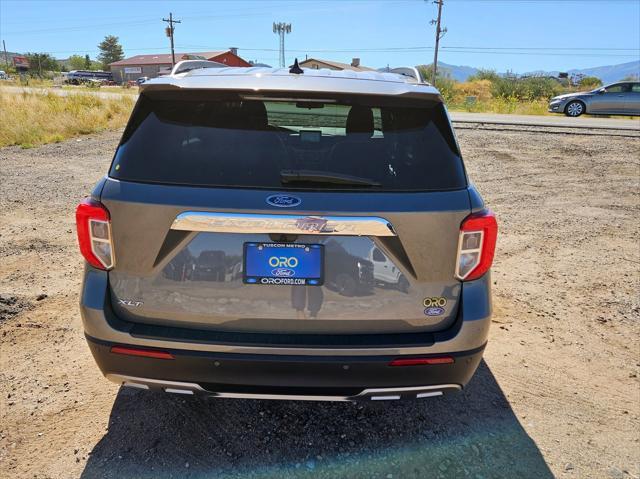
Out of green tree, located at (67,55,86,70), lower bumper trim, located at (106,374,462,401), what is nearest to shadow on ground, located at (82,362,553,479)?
lower bumper trim, located at (106,374,462,401)

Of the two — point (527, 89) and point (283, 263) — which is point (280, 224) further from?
point (527, 89)

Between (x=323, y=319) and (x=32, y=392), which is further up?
(x=323, y=319)

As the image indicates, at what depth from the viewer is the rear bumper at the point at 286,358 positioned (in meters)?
1.96

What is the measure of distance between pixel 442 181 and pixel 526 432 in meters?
1.62

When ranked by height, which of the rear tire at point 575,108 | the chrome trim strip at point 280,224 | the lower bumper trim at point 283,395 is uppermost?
Answer: the chrome trim strip at point 280,224

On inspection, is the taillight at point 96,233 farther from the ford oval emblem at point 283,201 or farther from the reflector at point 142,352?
the ford oval emblem at point 283,201

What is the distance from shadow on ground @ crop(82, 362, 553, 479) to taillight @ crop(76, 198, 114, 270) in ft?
3.48

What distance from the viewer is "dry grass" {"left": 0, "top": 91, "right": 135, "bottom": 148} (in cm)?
1341

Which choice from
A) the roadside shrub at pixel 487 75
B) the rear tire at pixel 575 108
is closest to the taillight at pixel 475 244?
the rear tire at pixel 575 108

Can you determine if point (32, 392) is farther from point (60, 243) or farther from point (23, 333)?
point (60, 243)

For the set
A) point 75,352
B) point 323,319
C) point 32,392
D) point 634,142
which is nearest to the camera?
point 323,319

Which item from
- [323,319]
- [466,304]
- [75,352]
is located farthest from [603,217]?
[75,352]

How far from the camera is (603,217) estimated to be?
6.73 m

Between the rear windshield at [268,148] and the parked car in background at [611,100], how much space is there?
2312 centimetres
